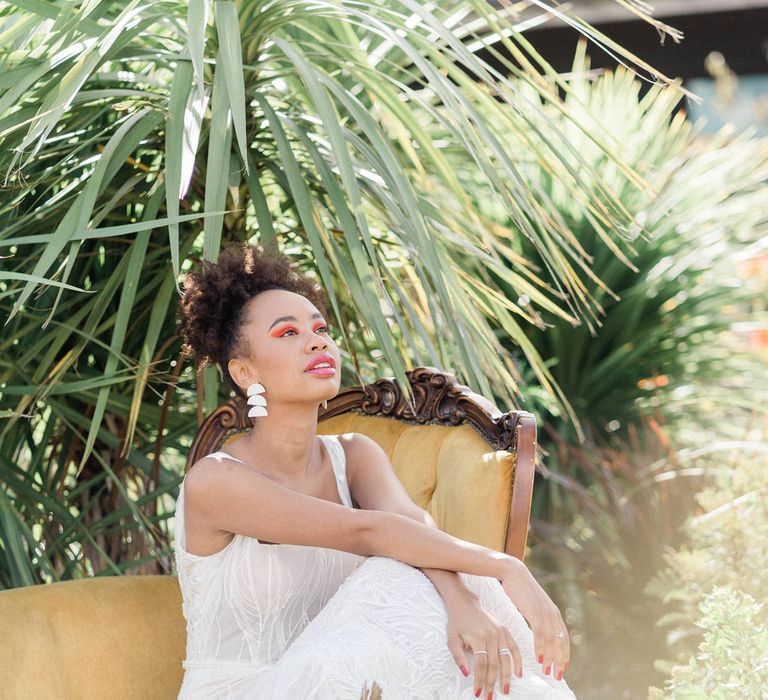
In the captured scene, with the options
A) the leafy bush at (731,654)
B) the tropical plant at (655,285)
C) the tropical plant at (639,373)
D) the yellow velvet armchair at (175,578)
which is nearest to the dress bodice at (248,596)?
the yellow velvet armchair at (175,578)

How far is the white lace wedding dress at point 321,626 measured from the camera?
1446 mm

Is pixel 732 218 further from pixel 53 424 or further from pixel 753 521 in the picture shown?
pixel 53 424

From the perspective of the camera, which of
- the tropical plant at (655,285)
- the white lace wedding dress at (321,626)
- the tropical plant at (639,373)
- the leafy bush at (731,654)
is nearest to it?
the white lace wedding dress at (321,626)

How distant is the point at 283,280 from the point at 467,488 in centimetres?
51

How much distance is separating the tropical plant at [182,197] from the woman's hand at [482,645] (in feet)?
1.51

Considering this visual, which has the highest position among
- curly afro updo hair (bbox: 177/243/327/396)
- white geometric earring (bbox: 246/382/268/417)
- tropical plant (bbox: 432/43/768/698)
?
curly afro updo hair (bbox: 177/243/327/396)

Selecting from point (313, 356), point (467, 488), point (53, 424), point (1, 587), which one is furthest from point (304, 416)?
point (1, 587)

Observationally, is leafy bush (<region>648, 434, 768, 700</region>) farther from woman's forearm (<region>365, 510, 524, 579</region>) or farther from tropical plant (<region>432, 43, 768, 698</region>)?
woman's forearm (<region>365, 510, 524, 579</region>)

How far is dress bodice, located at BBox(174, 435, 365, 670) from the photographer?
1722mm

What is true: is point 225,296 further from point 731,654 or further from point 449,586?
point 731,654

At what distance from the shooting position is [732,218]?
3.41 meters

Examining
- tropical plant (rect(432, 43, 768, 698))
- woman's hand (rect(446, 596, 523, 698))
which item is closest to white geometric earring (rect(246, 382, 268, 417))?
woman's hand (rect(446, 596, 523, 698))

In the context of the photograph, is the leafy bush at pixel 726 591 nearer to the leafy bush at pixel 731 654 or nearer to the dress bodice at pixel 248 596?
the leafy bush at pixel 731 654

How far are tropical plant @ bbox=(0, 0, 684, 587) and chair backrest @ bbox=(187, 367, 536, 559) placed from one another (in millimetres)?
70
